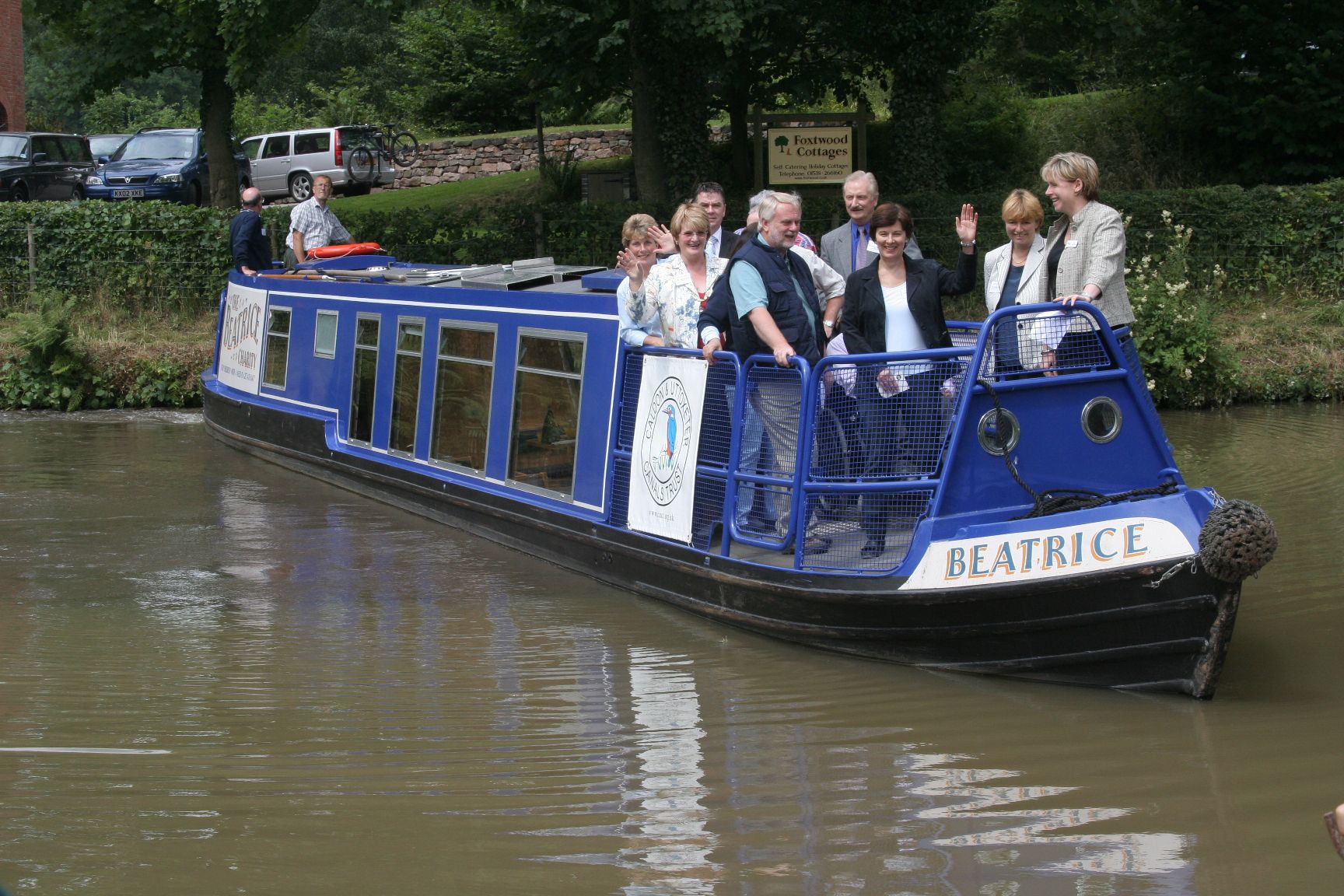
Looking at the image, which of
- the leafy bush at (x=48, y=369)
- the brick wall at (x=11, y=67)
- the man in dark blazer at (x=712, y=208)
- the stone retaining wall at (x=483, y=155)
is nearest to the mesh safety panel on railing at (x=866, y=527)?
the man in dark blazer at (x=712, y=208)

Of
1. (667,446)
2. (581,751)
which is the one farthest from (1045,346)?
(581,751)

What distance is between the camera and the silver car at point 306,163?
30156 millimetres

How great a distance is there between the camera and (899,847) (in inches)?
184

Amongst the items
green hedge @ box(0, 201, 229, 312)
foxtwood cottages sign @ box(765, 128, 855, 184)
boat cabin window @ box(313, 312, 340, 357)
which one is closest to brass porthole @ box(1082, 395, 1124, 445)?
boat cabin window @ box(313, 312, 340, 357)

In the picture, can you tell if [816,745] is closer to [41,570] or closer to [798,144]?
[41,570]

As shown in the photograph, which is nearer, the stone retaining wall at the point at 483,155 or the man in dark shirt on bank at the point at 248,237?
the man in dark shirt on bank at the point at 248,237

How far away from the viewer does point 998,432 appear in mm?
6395

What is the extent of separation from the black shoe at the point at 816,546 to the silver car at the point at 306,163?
80.8 ft

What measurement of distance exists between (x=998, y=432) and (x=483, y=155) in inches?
1070

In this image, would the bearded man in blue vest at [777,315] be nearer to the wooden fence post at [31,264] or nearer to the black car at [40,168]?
the wooden fence post at [31,264]

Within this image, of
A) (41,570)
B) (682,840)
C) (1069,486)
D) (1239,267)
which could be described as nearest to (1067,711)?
(1069,486)

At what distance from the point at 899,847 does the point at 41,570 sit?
6.22m

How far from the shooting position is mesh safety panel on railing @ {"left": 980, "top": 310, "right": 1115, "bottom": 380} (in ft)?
21.1

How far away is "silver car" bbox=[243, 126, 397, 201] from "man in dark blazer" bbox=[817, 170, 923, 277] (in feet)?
76.5
